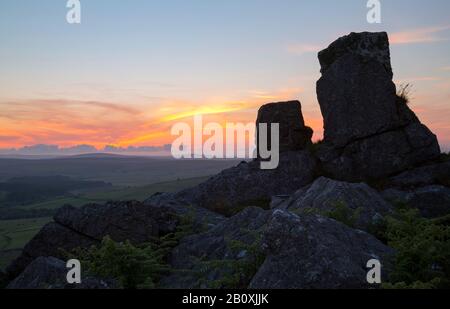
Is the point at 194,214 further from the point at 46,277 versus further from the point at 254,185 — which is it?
the point at 46,277

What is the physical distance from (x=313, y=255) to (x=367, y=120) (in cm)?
1538

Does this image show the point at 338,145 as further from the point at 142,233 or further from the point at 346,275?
the point at 346,275

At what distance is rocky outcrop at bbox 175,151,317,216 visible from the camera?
2333 centimetres

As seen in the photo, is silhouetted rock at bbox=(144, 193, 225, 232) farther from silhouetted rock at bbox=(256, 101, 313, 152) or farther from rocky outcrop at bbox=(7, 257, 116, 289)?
silhouetted rock at bbox=(256, 101, 313, 152)

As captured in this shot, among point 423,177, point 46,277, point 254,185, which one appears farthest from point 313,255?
point 254,185

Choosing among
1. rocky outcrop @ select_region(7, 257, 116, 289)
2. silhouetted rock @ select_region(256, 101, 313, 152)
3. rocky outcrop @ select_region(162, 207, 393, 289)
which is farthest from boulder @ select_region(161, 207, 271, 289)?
silhouetted rock @ select_region(256, 101, 313, 152)

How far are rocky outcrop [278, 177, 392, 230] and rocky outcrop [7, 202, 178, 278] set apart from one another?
Result: 17.9 ft

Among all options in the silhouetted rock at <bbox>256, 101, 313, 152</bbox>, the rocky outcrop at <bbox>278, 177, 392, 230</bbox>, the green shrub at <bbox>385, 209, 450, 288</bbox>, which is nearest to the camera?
the green shrub at <bbox>385, 209, 450, 288</bbox>

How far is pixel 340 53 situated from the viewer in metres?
24.2

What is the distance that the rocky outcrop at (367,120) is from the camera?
22469mm

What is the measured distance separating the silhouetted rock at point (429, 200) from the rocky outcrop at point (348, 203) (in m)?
3.30

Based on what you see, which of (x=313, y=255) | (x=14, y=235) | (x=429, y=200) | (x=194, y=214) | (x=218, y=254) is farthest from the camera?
(x=14, y=235)

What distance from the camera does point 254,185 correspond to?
78.5 feet
